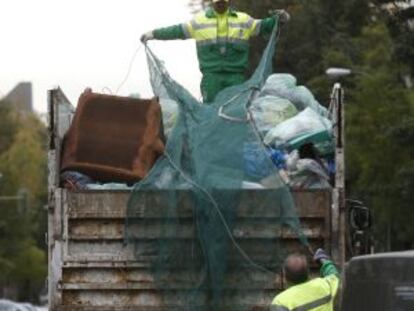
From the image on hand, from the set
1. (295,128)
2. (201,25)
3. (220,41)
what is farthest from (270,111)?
(201,25)

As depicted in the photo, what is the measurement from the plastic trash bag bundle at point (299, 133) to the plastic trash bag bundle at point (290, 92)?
0.50 meters

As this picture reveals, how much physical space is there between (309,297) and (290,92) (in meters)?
3.08

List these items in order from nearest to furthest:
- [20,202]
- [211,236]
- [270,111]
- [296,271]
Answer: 1. [296,271]
2. [211,236]
3. [270,111]
4. [20,202]

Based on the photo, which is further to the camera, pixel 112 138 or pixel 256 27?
pixel 256 27

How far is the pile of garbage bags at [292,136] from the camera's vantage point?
8984mm

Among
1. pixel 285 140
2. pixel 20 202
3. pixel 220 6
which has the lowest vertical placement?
pixel 20 202

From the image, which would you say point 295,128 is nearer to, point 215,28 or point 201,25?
point 215,28

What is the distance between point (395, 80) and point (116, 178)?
25619 mm

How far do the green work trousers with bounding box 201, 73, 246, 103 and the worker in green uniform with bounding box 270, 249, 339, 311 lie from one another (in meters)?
3.01

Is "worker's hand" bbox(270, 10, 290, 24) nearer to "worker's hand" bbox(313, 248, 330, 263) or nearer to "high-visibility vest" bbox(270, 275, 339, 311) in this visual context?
"worker's hand" bbox(313, 248, 330, 263)

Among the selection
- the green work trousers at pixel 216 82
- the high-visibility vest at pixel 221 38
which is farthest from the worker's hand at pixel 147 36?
the green work trousers at pixel 216 82

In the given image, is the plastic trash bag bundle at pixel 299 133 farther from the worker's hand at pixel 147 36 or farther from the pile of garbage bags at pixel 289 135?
the worker's hand at pixel 147 36

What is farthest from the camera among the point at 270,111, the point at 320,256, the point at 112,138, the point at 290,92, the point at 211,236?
the point at 290,92

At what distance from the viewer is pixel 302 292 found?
728cm
